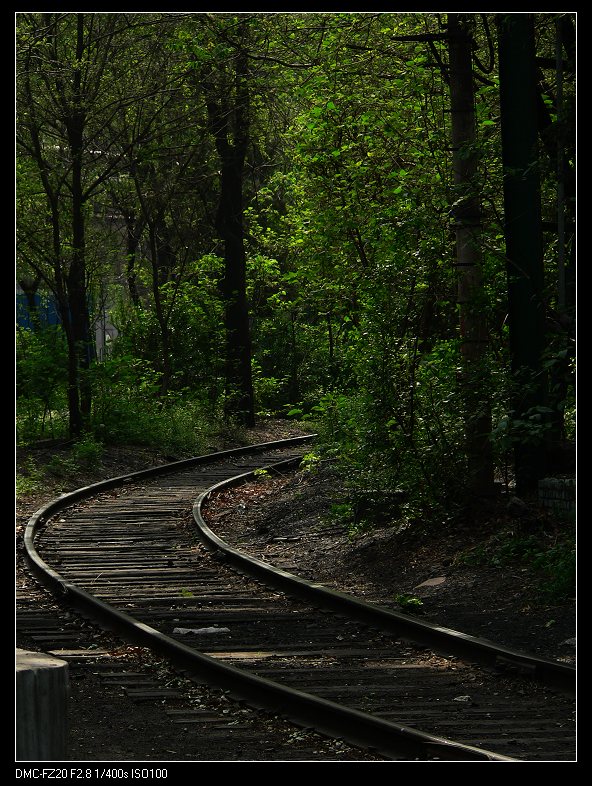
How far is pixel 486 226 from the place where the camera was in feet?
39.8

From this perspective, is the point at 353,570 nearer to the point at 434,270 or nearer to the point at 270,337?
the point at 434,270

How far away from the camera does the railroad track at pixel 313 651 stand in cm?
597

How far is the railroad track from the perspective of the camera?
19.6ft

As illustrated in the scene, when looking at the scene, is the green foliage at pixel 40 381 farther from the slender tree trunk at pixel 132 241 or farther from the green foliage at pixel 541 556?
the green foliage at pixel 541 556

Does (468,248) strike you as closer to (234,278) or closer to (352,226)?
(352,226)

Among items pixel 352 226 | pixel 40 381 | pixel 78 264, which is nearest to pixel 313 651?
pixel 352 226

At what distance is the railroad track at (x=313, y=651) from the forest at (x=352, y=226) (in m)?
2.31

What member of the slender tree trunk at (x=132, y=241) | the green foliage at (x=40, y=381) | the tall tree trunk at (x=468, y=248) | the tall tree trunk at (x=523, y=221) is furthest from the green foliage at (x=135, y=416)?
the tall tree trunk at (x=523, y=221)

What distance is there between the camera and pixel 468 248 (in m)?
11.6

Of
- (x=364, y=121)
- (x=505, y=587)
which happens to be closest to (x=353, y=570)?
(x=505, y=587)
